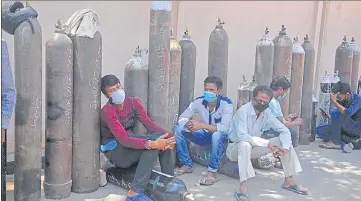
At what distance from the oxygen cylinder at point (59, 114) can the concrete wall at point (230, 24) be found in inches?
64.6

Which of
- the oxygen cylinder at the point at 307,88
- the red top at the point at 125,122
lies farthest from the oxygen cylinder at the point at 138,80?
the oxygen cylinder at the point at 307,88

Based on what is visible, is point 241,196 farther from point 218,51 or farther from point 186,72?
point 218,51

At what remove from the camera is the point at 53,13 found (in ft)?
19.8

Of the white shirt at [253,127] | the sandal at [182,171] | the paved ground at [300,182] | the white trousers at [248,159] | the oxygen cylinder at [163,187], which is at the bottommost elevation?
the paved ground at [300,182]

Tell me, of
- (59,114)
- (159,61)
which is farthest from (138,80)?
(59,114)

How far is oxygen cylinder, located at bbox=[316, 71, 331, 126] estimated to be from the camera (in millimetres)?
→ 7090

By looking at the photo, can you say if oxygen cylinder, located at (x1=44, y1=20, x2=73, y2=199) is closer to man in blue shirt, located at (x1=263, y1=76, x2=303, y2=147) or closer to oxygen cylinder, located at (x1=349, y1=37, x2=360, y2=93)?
man in blue shirt, located at (x1=263, y1=76, x2=303, y2=147)

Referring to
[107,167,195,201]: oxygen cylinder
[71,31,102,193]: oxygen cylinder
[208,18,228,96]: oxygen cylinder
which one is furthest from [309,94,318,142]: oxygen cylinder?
[71,31,102,193]: oxygen cylinder

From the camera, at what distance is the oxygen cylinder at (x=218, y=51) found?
Result: 6.09m

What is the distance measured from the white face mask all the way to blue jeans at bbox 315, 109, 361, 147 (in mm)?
3447

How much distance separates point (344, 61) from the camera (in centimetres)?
736

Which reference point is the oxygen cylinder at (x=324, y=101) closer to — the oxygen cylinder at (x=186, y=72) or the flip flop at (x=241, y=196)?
the oxygen cylinder at (x=186, y=72)

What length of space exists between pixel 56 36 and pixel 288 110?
3518mm

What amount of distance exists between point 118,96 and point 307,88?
130 inches
